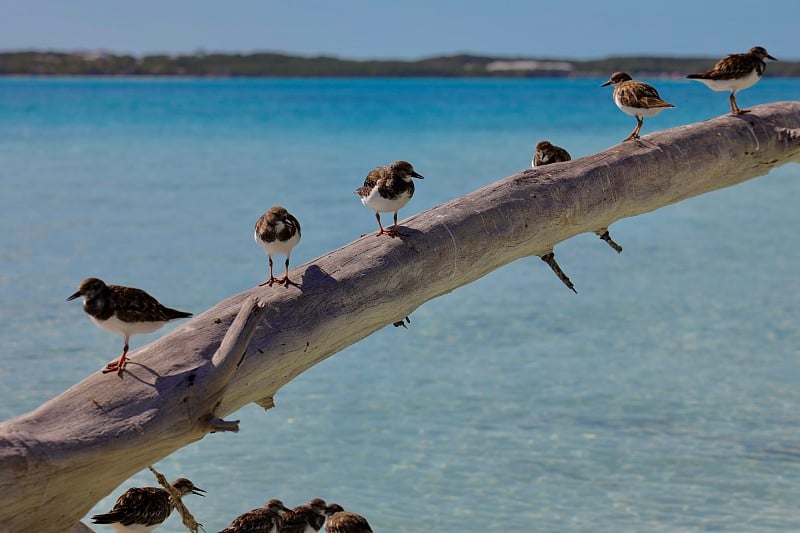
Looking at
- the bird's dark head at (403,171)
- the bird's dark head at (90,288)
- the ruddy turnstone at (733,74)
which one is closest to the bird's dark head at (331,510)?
the bird's dark head at (403,171)

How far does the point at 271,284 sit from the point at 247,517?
1.58 metres

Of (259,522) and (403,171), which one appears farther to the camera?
(403,171)

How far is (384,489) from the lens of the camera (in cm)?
932

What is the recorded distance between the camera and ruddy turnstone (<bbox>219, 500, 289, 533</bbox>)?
619 cm

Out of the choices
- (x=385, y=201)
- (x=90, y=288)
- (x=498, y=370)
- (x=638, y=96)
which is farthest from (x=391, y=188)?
(x=498, y=370)

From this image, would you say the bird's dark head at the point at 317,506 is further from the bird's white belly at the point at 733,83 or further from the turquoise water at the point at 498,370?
the bird's white belly at the point at 733,83

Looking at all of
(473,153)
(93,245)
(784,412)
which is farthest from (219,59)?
(784,412)

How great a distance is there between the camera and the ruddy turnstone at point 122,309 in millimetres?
5043

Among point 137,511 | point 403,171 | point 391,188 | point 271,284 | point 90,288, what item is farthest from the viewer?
point 403,171

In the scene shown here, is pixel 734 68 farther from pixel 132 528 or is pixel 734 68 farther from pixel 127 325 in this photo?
pixel 132 528

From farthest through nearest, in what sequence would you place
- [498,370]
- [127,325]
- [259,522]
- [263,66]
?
1. [263,66]
2. [498,370]
3. [259,522]
4. [127,325]

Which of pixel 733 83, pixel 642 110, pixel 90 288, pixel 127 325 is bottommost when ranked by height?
pixel 127 325

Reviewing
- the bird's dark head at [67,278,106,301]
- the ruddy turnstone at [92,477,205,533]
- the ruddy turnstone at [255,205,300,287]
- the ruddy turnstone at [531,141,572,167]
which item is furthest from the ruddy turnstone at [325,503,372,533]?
the ruddy turnstone at [531,141,572,167]

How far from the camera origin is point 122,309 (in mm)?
5082
